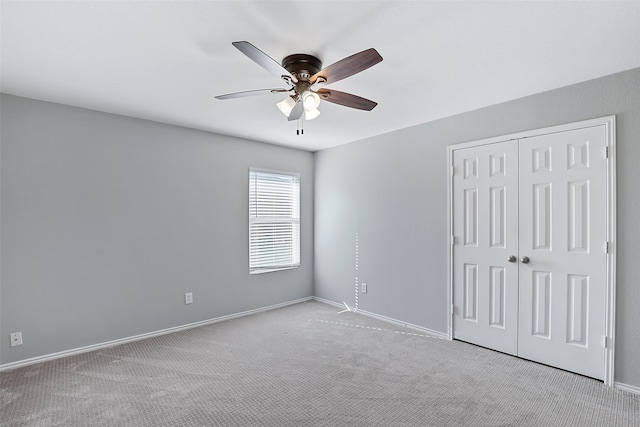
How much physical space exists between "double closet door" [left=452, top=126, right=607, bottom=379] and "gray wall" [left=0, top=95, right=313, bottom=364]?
2.75 metres

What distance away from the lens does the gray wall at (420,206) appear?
2.36 metres

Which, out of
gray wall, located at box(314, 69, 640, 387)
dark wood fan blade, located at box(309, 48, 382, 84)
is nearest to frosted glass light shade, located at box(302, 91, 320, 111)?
dark wood fan blade, located at box(309, 48, 382, 84)

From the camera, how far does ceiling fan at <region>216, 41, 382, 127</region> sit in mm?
1730

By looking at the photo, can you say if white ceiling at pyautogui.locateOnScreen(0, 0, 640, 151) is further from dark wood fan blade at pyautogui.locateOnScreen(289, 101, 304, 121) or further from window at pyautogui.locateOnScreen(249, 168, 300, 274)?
window at pyautogui.locateOnScreen(249, 168, 300, 274)

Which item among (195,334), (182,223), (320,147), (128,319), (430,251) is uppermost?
(320,147)

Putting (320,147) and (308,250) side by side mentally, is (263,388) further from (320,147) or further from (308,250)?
(320,147)

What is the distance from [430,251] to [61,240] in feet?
12.4

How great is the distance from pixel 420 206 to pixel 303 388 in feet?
7.60

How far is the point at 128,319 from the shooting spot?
331 cm

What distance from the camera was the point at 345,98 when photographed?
2.22m

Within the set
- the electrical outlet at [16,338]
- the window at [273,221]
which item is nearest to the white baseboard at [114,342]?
the electrical outlet at [16,338]

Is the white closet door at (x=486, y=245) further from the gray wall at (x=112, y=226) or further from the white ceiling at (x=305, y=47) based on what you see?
the gray wall at (x=112, y=226)

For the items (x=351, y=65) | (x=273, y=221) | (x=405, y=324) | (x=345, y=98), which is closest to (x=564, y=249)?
(x=405, y=324)

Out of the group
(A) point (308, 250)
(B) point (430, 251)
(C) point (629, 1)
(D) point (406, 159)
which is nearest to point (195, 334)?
(A) point (308, 250)
